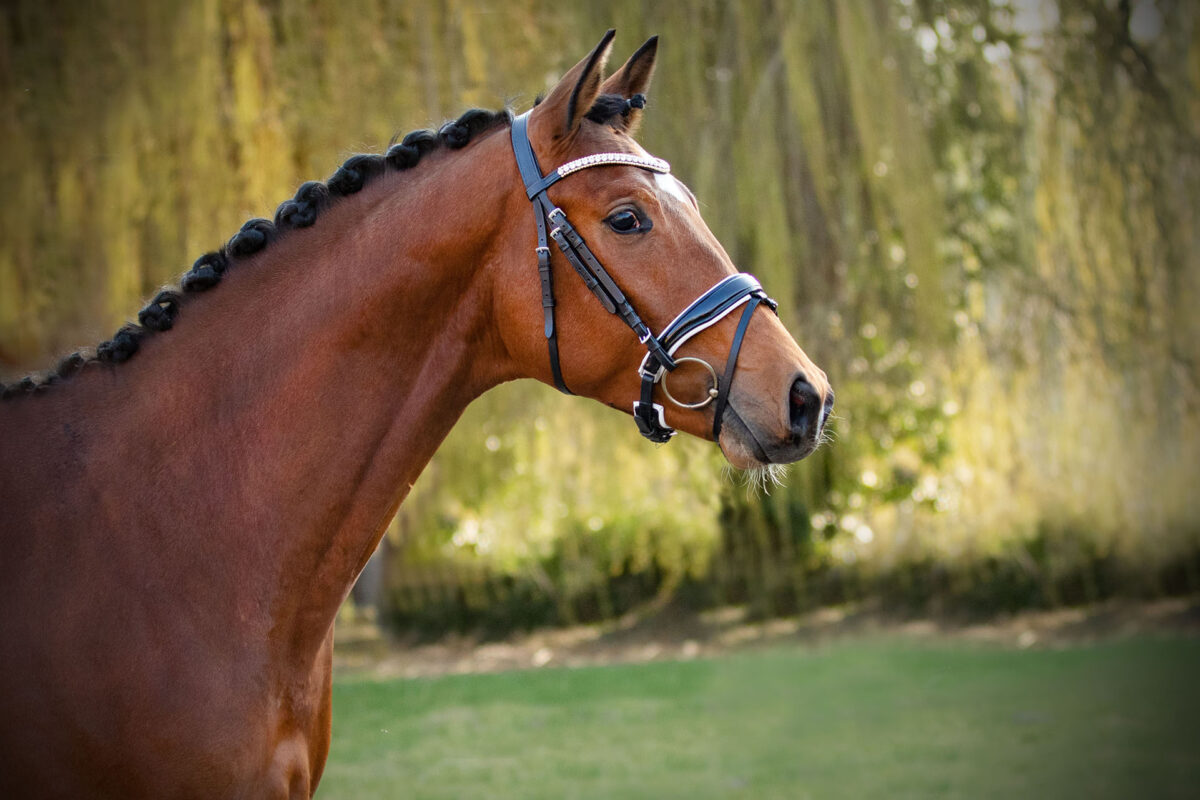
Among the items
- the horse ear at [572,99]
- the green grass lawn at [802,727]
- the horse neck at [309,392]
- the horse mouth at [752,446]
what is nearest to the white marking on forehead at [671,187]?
the horse ear at [572,99]

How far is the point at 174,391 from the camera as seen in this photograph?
215cm

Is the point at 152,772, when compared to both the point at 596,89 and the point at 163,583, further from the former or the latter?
the point at 596,89

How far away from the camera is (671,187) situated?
87.0 inches

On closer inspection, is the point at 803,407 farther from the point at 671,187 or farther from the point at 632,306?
Result: the point at 671,187

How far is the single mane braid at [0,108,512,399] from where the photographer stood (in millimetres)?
2207

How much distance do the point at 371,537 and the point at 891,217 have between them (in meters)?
6.14

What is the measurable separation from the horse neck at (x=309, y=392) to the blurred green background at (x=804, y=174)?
181 inches

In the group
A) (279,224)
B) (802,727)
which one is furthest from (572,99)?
(802,727)

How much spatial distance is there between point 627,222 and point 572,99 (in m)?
0.29

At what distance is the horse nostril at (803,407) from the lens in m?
2.01

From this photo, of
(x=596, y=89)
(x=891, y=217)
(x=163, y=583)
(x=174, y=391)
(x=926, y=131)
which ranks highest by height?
(x=926, y=131)

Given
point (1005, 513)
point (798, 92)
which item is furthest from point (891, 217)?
point (1005, 513)

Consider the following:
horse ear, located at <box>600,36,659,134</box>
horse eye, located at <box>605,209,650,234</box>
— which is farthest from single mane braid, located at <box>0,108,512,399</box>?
horse eye, located at <box>605,209,650,234</box>

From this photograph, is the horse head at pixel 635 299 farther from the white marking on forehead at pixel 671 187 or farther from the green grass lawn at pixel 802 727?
the green grass lawn at pixel 802 727
